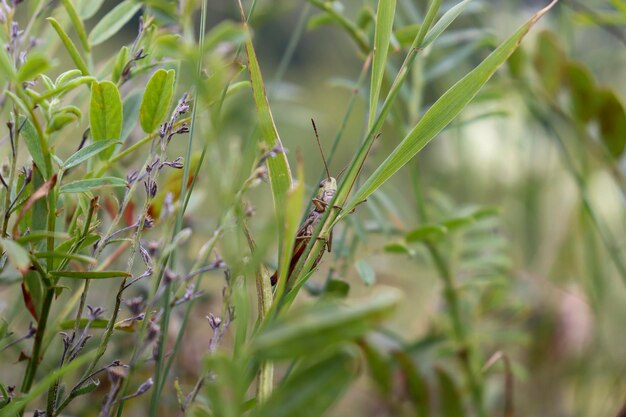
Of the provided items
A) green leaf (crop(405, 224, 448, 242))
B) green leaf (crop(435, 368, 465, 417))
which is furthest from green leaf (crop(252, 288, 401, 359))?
green leaf (crop(435, 368, 465, 417))

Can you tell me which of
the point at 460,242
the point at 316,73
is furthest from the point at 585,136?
the point at 316,73

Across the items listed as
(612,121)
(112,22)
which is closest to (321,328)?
(112,22)

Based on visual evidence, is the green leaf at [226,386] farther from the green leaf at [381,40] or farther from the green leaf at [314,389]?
the green leaf at [381,40]

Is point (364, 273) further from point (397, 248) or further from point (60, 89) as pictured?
point (60, 89)

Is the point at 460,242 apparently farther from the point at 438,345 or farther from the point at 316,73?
the point at 316,73

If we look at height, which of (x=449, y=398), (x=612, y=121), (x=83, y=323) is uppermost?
(x=612, y=121)

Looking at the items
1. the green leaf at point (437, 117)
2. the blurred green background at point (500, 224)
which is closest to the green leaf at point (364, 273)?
the blurred green background at point (500, 224)
